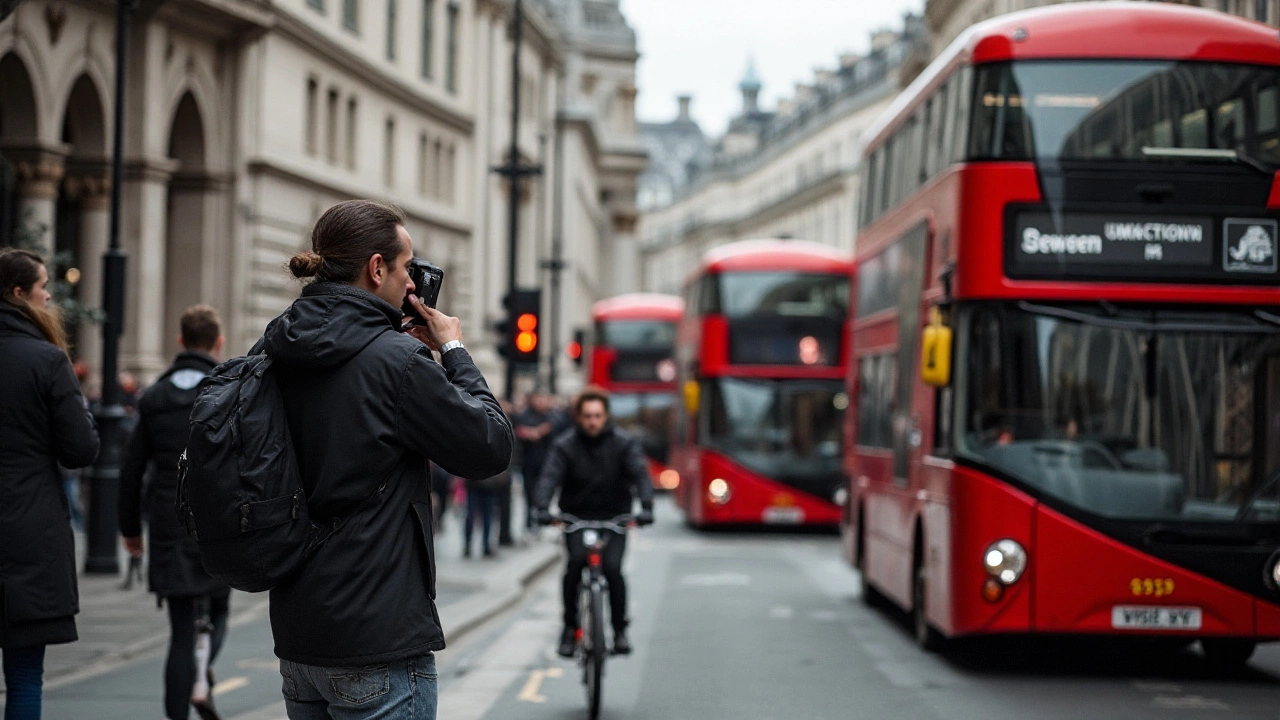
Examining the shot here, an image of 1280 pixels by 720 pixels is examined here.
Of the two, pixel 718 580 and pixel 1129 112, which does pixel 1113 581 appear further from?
pixel 718 580

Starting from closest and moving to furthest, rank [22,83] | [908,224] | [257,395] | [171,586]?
1. [257,395]
2. [171,586]
3. [908,224]
4. [22,83]

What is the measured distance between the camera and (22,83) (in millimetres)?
24062

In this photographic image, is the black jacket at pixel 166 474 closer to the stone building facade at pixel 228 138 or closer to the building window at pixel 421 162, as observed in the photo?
the stone building facade at pixel 228 138

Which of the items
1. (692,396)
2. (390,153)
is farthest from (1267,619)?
(390,153)

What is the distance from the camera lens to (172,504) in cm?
823

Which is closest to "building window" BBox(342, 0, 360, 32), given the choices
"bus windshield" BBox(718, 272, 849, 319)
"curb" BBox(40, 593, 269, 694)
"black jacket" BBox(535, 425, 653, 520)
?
"bus windshield" BBox(718, 272, 849, 319)

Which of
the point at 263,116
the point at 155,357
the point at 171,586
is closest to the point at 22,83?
the point at 155,357

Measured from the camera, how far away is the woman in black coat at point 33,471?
6.38 meters

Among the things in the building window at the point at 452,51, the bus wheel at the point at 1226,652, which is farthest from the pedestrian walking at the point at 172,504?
the building window at the point at 452,51

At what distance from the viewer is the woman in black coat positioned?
6383 millimetres

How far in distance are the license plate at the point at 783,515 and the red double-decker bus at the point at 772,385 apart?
0.05ft

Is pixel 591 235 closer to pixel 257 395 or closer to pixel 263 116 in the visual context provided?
pixel 263 116

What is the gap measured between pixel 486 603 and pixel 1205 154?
745 centimetres

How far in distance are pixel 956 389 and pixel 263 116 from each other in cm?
2278
